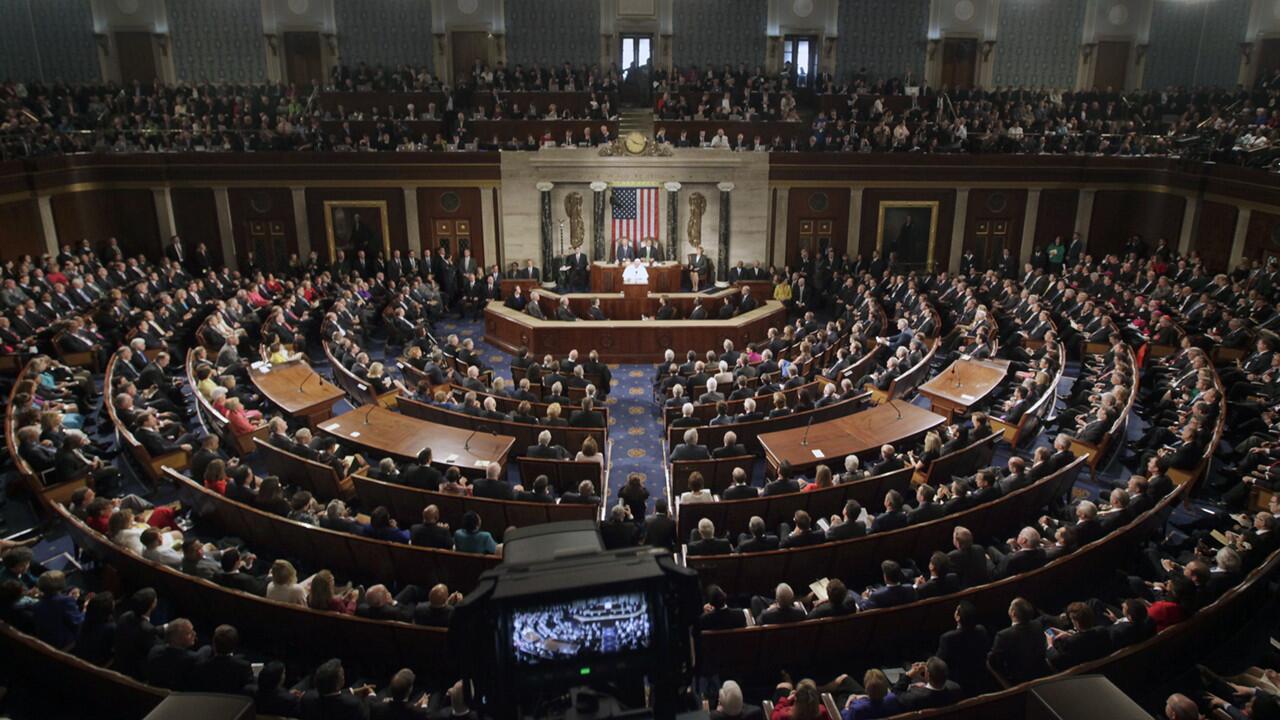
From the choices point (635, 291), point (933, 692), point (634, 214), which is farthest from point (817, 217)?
point (933, 692)

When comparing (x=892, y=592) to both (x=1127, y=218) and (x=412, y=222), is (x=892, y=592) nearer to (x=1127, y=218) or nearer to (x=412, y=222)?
(x=412, y=222)

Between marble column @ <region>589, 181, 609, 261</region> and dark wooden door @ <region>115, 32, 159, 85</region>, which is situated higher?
dark wooden door @ <region>115, 32, 159, 85</region>

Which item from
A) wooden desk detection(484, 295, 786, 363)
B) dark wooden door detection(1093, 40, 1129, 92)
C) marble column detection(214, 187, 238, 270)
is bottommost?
wooden desk detection(484, 295, 786, 363)

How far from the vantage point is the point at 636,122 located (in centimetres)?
2234

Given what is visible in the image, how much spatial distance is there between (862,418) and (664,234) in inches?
455

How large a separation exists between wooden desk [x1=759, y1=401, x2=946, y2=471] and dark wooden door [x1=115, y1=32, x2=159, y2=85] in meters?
24.1

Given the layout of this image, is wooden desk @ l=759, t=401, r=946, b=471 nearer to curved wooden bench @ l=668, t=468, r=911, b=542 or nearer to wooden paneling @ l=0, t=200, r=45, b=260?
curved wooden bench @ l=668, t=468, r=911, b=542

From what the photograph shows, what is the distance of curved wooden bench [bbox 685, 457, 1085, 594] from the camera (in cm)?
737

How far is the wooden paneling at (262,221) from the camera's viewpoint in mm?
21344

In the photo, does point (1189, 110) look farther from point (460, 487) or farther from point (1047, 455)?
point (460, 487)

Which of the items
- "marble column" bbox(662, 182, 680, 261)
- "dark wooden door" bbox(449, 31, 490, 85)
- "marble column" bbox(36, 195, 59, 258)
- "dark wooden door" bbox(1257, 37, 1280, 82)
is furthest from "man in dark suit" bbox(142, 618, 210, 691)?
"dark wooden door" bbox(1257, 37, 1280, 82)

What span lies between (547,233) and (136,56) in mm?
14637

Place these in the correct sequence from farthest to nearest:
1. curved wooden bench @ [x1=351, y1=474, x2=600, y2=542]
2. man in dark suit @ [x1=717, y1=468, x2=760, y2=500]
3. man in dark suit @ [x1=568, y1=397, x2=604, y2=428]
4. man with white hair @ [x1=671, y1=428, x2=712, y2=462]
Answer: man in dark suit @ [x1=568, y1=397, x2=604, y2=428] < man with white hair @ [x1=671, y1=428, x2=712, y2=462] < man in dark suit @ [x1=717, y1=468, x2=760, y2=500] < curved wooden bench @ [x1=351, y1=474, x2=600, y2=542]

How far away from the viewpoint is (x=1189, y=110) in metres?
22.8
